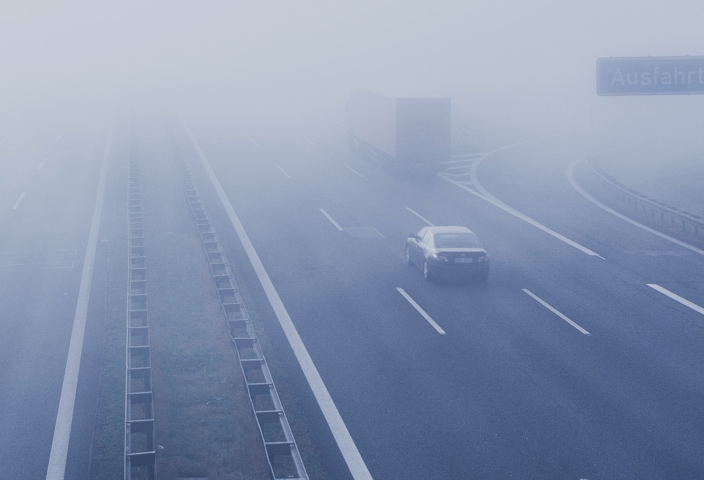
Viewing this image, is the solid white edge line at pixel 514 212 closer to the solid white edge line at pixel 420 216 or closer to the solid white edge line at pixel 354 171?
the solid white edge line at pixel 420 216

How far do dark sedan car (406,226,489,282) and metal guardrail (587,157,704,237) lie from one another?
9.19 m

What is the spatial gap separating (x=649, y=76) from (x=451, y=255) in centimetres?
664

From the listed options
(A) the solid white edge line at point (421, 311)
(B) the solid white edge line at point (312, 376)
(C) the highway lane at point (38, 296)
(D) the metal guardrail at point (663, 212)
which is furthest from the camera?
(D) the metal guardrail at point (663, 212)

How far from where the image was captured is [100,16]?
6614 inches

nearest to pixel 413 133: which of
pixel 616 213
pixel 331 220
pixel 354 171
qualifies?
pixel 354 171

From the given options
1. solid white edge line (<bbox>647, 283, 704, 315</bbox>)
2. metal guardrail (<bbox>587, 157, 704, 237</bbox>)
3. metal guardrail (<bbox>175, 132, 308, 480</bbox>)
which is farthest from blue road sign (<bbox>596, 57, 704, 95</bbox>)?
metal guardrail (<bbox>587, 157, 704, 237</bbox>)

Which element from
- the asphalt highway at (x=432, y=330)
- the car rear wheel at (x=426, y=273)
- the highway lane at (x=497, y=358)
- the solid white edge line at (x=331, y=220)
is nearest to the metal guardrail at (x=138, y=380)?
the asphalt highway at (x=432, y=330)

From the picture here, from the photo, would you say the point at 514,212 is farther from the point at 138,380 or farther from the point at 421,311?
the point at 138,380

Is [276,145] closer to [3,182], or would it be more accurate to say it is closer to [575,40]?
[3,182]

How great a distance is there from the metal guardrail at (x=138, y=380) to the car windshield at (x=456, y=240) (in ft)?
25.4

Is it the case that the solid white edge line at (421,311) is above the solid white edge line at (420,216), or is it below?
below

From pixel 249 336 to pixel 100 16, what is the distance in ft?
556

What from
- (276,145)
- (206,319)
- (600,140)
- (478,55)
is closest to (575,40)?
(478,55)

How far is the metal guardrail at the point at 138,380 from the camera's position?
1019 cm
